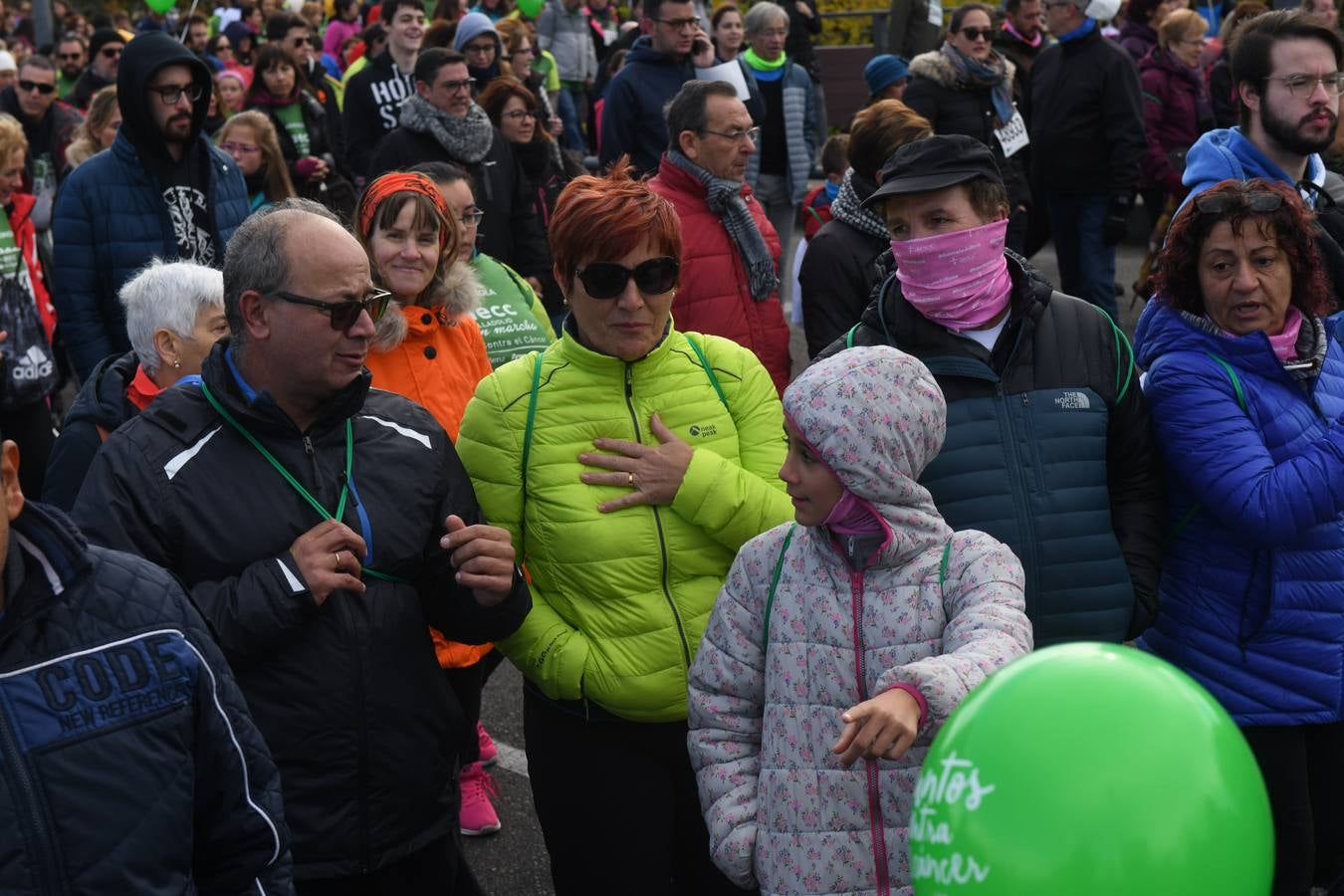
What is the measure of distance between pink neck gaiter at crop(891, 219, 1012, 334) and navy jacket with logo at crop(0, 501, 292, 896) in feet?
5.91

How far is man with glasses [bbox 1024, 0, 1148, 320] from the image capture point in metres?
9.28

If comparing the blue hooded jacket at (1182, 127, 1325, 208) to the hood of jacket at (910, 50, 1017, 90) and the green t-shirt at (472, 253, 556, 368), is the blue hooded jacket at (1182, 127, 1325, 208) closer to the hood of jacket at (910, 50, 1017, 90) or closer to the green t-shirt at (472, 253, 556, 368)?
the green t-shirt at (472, 253, 556, 368)

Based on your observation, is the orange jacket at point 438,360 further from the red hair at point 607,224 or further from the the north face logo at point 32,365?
the the north face logo at point 32,365

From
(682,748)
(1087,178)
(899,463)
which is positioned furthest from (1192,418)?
(1087,178)

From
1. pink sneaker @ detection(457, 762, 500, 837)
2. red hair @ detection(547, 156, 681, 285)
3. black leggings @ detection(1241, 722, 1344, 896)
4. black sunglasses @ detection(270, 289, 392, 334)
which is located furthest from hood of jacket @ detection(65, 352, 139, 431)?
black leggings @ detection(1241, 722, 1344, 896)

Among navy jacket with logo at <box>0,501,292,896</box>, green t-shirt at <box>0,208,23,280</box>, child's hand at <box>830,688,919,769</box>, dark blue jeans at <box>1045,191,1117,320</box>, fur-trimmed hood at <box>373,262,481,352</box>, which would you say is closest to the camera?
navy jacket with logo at <box>0,501,292,896</box>

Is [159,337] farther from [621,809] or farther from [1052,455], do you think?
[1052,455]

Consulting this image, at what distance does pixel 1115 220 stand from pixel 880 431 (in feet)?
23.9

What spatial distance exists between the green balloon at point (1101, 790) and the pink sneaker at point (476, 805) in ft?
10.5

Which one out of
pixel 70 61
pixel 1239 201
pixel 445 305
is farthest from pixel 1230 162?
pixel 70 61

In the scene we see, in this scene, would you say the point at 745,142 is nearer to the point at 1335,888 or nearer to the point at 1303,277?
the point at 1303,277

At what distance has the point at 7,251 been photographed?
6.57m

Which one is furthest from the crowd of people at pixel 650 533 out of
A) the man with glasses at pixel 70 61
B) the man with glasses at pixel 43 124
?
the man with glasses at pixel 70 61

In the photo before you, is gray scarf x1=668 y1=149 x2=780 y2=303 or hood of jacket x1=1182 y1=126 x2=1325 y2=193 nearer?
hood of jacket x1=1182 y1=126 x2=1325 y2=193
